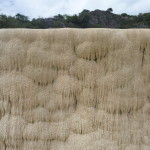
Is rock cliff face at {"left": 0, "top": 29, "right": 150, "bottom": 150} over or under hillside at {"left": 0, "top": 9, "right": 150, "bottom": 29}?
under

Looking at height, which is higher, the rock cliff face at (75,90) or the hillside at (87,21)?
the hillside at (87,21)

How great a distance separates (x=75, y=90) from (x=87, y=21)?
20.9 meters

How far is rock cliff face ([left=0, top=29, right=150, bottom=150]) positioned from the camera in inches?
188

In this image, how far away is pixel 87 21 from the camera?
25.1 m

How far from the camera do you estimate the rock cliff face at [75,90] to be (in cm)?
478

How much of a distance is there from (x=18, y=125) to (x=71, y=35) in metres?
1.81

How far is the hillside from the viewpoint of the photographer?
23.4 m

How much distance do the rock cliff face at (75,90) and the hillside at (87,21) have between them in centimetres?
1764

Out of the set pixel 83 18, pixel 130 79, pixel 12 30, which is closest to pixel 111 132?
pixel 130 79

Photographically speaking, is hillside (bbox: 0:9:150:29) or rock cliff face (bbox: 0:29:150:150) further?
hillside (bbox: 0:9:150:29)

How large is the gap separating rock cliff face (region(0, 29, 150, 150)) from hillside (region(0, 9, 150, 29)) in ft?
57.9

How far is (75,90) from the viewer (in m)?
4.90

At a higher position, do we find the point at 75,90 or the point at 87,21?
the point at 87,21

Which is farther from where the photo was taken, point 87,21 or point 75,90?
point 87,21
